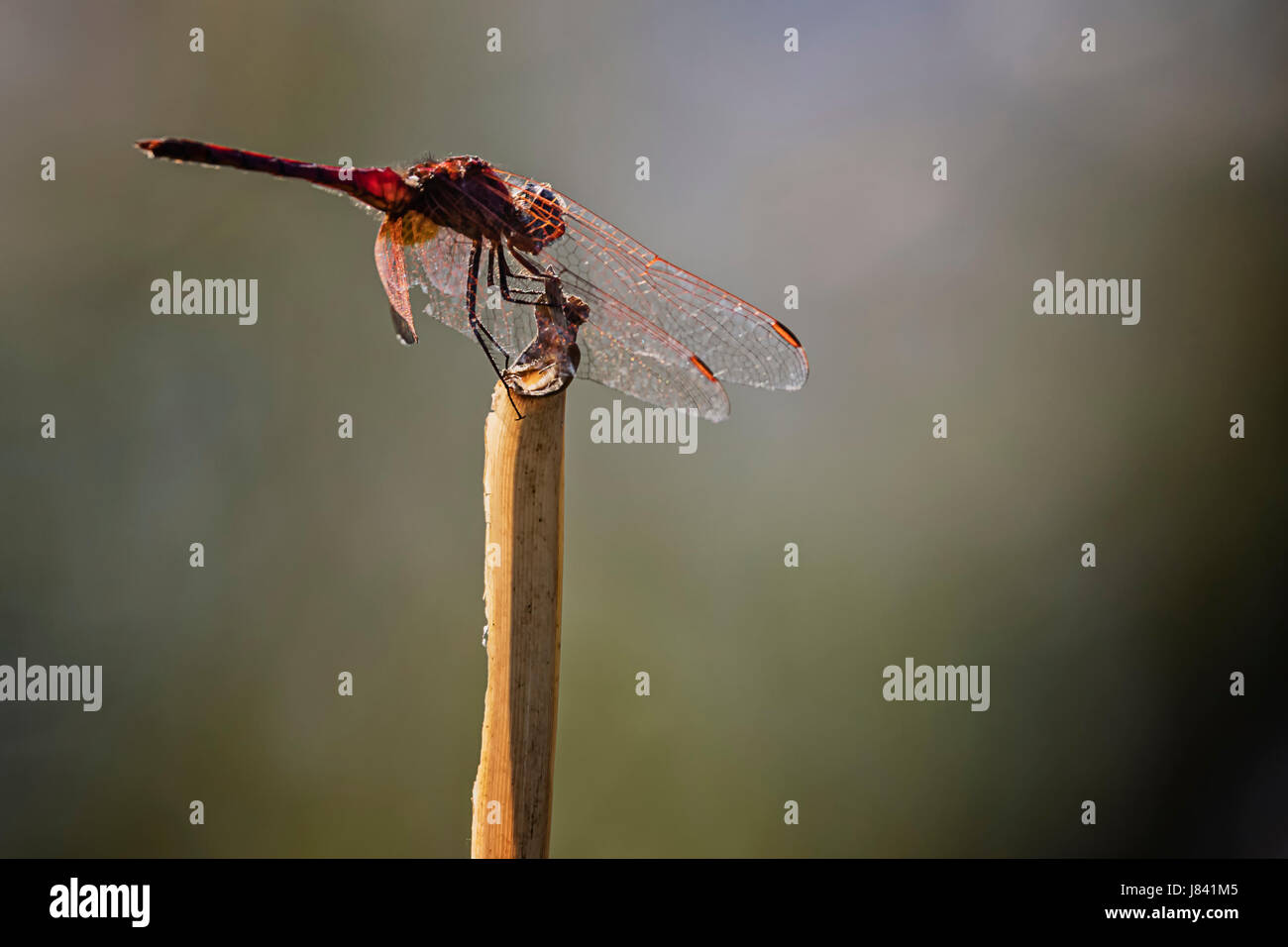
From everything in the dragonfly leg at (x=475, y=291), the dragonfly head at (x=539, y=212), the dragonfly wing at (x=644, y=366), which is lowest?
the dragonfly wing at (x=644, y=366)

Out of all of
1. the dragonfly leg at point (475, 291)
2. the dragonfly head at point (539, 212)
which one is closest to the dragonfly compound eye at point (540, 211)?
the dragonfly head at point (539, 212)

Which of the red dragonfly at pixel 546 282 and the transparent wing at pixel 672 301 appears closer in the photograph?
the red dragonfly at pixel 546 282

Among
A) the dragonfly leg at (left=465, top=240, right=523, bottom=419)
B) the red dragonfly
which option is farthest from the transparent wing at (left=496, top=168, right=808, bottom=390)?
the dragonfly leg at (left=465, top=240, right=523, bottom=419)

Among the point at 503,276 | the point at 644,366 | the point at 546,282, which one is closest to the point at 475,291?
A: the point at 503,276

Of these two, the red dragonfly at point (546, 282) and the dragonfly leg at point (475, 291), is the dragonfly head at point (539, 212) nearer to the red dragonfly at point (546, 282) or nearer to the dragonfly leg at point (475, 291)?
the red dragonfly at point (546, 282)

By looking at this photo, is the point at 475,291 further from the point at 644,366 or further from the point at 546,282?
the point at 644,366

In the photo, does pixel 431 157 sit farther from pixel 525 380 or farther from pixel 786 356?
pixel 786 356
